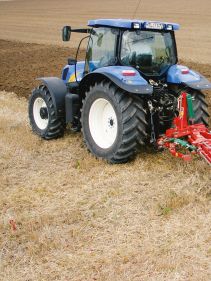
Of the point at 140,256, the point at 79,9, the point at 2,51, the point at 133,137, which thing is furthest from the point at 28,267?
the point at 79,9

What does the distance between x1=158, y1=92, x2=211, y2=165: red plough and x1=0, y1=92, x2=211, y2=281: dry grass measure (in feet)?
0.94

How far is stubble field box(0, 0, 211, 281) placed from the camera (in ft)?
11.9

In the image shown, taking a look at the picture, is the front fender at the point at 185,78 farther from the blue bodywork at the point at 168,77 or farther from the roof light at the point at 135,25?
the roof light at the point at 135,25

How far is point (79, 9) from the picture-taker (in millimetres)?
44094

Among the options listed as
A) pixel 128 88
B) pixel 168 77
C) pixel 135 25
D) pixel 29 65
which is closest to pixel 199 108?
pixel 168 77

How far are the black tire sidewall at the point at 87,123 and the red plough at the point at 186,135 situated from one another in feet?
1.80

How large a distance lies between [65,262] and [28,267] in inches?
12.1

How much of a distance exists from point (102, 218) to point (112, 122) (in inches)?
74.9

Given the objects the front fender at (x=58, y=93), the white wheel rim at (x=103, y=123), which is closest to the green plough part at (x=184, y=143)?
the white wheel rim at (x=103, y=123)

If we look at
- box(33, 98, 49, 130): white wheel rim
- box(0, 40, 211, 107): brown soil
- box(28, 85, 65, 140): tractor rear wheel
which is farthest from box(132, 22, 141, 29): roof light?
box(0, 40, 211, 107): brown soil

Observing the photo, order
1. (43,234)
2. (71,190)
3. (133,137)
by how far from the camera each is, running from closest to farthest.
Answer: (43,234) → (71,190) → (133,137)

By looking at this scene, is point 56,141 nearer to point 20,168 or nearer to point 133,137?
point 20,168

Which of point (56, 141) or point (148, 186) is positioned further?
point (56, 141)

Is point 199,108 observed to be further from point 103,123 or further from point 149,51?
point 103,123
